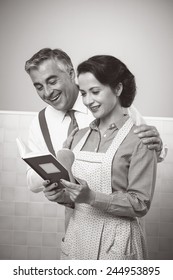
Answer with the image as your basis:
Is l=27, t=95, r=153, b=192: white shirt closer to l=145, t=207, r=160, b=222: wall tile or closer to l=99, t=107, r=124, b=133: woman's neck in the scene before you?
l=99, t=107, r=124, b=133: woman's neck

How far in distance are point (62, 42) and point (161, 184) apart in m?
0.98

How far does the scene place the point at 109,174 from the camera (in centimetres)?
131

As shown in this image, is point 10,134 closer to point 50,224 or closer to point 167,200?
point 50,224

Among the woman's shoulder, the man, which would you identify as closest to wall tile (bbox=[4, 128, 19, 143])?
the man

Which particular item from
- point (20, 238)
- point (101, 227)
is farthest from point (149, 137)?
point (20, 238)

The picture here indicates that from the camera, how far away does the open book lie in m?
1.08

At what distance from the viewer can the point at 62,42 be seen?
183cm

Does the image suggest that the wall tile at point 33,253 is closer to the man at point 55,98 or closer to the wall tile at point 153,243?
the man at point 55,98

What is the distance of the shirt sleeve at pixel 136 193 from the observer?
1.23m

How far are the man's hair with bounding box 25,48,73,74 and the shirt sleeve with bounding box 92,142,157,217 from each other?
29.4 inches

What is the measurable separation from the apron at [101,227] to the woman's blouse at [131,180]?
0.04 metres

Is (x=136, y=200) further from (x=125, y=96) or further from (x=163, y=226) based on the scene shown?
(x=163, y=226)

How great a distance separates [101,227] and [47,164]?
0.40 m
